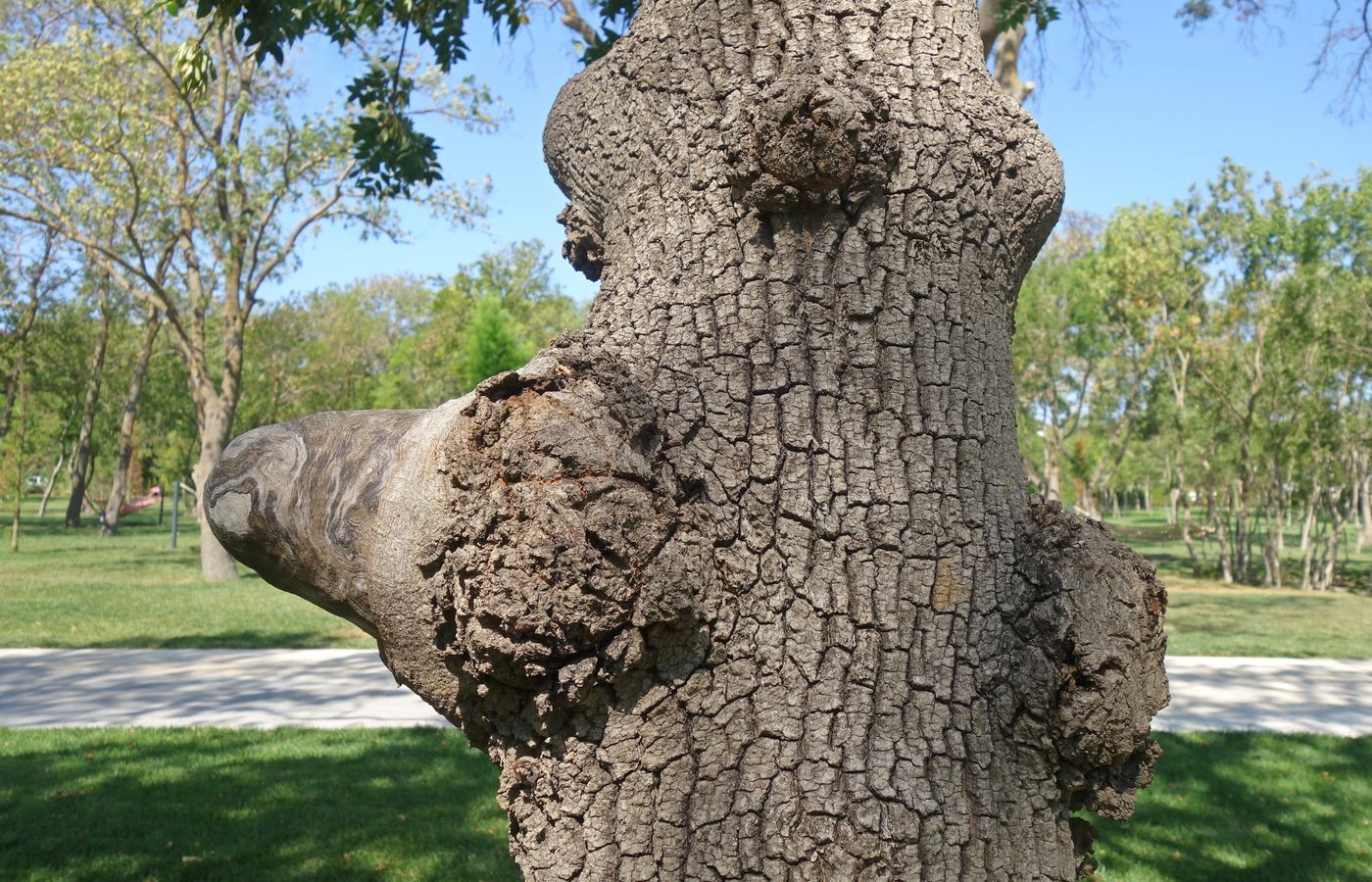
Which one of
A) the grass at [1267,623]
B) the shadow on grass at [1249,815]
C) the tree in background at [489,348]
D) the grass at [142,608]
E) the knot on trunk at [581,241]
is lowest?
the grass at [142,608]

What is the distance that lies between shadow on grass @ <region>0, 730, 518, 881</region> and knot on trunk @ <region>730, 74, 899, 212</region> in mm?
3965

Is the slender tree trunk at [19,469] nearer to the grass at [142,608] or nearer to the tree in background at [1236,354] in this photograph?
the grass at [142,608]

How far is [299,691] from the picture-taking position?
895 centimetres

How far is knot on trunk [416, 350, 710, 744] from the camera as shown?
4.70 feet

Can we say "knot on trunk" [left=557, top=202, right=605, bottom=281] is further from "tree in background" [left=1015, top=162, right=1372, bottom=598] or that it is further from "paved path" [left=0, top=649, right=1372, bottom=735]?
"tree in background" [left=1015, top=162, right=1372, bottom=598]

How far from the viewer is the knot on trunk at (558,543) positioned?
1434mm

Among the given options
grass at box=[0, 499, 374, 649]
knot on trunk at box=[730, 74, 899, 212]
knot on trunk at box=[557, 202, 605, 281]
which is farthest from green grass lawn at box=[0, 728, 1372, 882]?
grass at box=[0, 499, 374, 649]

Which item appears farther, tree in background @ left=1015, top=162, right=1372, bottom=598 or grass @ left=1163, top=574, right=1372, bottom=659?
tree in background @ left=1015, top=162, right=1372, bottom=598

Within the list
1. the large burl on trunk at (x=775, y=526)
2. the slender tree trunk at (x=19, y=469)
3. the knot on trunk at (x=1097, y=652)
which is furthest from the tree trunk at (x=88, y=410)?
the knot on trunk at (x=1097, y=652)

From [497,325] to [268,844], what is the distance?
21.0m

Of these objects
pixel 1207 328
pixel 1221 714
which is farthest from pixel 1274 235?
pixel 1221 714

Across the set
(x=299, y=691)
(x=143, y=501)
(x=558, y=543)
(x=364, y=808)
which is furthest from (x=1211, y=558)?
(x=143, y=501)

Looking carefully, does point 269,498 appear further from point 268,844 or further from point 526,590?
point 268,844

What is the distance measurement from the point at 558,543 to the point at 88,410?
34.2 m
